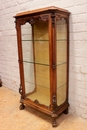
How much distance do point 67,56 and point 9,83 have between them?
1.35 m

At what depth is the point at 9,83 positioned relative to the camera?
233 centimetres

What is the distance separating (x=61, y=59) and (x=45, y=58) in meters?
0.20

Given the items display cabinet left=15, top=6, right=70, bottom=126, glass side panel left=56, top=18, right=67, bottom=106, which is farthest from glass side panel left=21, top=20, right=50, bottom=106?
glass side panel left=56, top=18, right=67, bottom=106

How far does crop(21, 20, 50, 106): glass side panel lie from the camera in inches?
58.6

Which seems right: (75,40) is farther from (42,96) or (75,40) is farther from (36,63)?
(42,96)

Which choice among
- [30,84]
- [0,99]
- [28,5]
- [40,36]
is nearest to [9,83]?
[0,99]

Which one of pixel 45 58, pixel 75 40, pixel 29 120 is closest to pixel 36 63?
pixel 45 58

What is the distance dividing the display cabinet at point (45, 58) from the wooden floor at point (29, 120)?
0.09 meters

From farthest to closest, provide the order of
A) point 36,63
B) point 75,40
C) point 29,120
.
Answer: point 36,63 < point 29,120 < point 75,40

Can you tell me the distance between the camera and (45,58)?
1487 mm

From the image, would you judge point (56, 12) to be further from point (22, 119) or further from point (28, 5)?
point (22, 119)

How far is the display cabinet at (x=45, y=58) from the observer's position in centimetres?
122

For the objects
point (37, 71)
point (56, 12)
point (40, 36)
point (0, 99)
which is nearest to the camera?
point (56, 12)

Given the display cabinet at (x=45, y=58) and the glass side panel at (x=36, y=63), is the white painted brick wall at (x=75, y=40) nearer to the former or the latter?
the display cabinet at (x=45, y=58)
